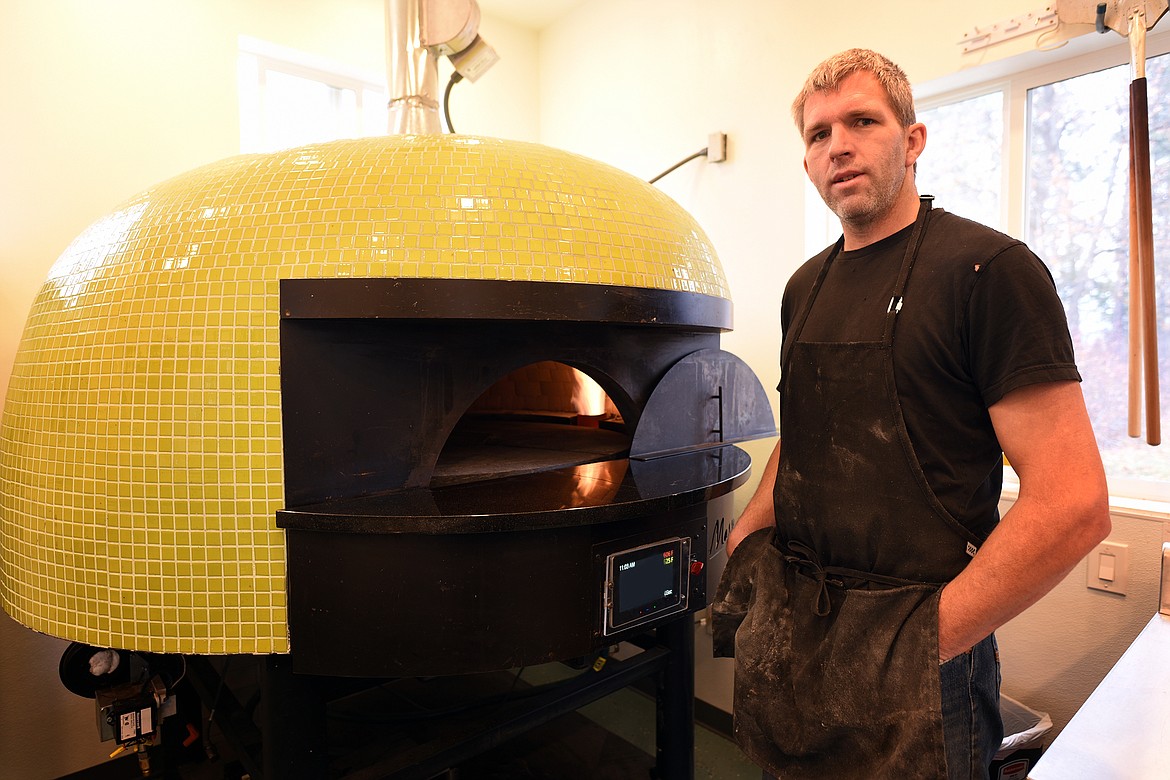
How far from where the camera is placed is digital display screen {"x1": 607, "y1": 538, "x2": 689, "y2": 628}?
45.8 inches

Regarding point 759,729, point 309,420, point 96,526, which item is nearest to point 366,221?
point 309,420

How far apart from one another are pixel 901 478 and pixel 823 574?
0.64 ft

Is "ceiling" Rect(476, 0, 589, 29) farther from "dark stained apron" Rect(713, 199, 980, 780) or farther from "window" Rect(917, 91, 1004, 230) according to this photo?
"dark stained apron" Rect(713, 199, 980, 780)

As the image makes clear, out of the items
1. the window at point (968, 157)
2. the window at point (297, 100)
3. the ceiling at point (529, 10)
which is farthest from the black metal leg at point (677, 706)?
the ceiling at point (529, 10)

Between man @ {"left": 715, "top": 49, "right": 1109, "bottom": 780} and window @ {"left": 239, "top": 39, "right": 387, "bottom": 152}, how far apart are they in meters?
2.05

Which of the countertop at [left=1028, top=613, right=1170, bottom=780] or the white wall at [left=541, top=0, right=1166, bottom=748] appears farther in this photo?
the white wall at [left=541, top=0, right=1166, bottom=748]

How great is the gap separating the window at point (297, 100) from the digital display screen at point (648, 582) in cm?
204

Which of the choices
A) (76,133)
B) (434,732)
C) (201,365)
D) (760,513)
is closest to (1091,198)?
(760,513)

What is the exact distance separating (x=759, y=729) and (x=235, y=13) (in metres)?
2.68

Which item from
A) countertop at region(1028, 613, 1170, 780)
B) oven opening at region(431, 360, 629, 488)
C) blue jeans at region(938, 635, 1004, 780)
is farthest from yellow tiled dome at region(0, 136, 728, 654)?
countertop at region(1028, 613, 1170, 780)

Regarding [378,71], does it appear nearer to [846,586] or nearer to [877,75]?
[877,75]

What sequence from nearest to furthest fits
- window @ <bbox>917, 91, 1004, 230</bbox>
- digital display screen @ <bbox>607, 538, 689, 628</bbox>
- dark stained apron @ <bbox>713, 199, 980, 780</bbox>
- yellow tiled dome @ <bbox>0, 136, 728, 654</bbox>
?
dark stained apron @ <bbox>713, 199, 980, 780</bbox> < yellow tiled dome @ <bbox>0, 136, 728, 654</bbox> < digital display screen @ <bbox>607, 538, 689, 628</bbox> < window @ <bbox>917, 91, 1004, 230</bbox>

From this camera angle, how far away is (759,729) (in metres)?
1.11

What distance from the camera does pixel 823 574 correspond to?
3.44 ft
